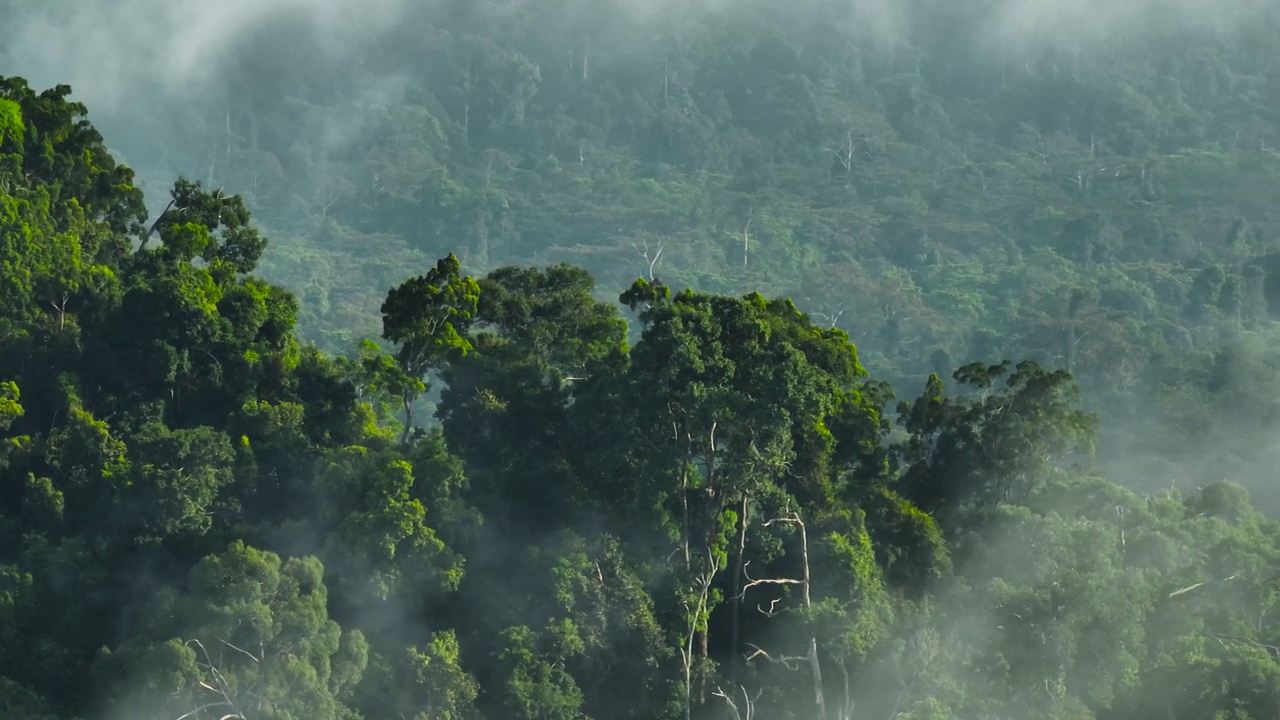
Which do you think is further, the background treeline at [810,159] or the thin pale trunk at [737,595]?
the background treeline at [810,159]

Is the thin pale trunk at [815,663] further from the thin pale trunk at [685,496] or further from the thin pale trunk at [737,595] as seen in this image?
the thin pale trunk at [685,496]

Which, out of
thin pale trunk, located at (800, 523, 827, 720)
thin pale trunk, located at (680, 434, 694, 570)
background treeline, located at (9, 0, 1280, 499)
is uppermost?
background treeline, located at (9, 0, 1280, 499)

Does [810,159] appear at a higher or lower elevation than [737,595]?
higher

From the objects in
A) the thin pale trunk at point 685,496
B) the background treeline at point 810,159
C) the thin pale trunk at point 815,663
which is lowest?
the thin pale trunk at point 815,663

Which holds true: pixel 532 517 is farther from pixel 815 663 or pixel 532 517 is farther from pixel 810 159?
pixel 810 159

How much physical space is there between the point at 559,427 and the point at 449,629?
436 cm

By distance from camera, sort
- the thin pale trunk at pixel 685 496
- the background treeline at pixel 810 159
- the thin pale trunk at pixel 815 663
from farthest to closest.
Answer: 1. the background treeline at pixel 810 159
2. the thin pale trunk at pixel 685 496
3. the thin pale trunk at pixel 815 663

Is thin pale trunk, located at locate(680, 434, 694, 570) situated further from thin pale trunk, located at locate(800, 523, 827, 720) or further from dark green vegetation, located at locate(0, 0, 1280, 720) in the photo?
thin pale trunk, located at locate(800, 523, 827, 720)

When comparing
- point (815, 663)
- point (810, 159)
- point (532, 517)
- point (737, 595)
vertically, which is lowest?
point (815, 663)

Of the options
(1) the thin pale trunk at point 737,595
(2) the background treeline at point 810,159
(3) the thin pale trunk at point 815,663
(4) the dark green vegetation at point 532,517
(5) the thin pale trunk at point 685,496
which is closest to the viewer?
(4) the dark green vegetation at point 532,517

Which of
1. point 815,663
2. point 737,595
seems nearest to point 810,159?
point 737,595

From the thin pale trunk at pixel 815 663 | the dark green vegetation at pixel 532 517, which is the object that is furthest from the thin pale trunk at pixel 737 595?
the thin pale trunk at pixel 815 663

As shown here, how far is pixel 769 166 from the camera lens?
367ft

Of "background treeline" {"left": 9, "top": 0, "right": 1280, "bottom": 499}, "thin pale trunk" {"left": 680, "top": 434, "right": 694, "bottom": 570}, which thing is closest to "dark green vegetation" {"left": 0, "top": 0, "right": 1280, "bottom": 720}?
"thin pale trunk" {"left": 680, "top": 434, "right": 694, "bottom": 570}
